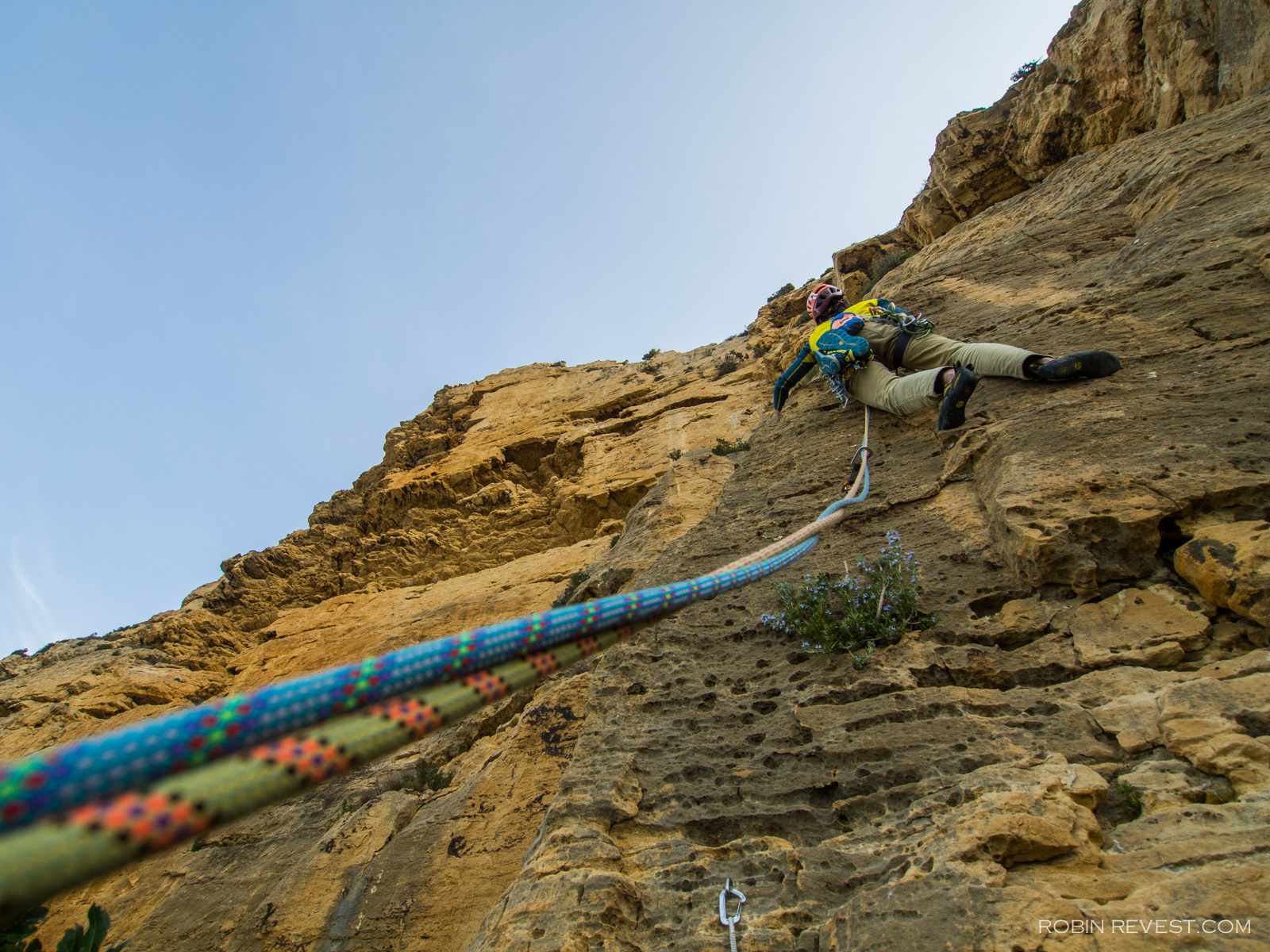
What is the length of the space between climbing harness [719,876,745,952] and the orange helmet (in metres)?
5.01

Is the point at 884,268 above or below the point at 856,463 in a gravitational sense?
above

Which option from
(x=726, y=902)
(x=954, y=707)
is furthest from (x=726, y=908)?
(x=954, y=707)

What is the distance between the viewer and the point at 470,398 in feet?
75.7

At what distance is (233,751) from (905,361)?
5.12m

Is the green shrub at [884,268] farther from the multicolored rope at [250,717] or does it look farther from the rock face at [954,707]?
the multicolored rope at [250,717]

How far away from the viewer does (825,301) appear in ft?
19.0

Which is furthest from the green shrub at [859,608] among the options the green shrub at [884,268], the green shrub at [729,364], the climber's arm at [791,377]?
the green shrub at [729,364]

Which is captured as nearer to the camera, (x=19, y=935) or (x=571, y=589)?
(x=19, y=935)

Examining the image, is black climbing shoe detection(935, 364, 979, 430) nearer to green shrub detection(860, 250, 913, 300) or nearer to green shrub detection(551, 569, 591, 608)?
green shrub detection(551, 569, 591, 608)

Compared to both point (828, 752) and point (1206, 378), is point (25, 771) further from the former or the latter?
point (1206, 378)

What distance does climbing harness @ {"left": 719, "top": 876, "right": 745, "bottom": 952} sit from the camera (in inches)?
76.5

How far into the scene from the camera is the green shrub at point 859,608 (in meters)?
2.96

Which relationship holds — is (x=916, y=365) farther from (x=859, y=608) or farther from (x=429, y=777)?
(x=429, y=777)

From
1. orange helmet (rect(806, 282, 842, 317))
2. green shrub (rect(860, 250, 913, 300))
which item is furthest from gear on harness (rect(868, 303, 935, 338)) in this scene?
green shrub (rect(860, 250, 913, 300))
